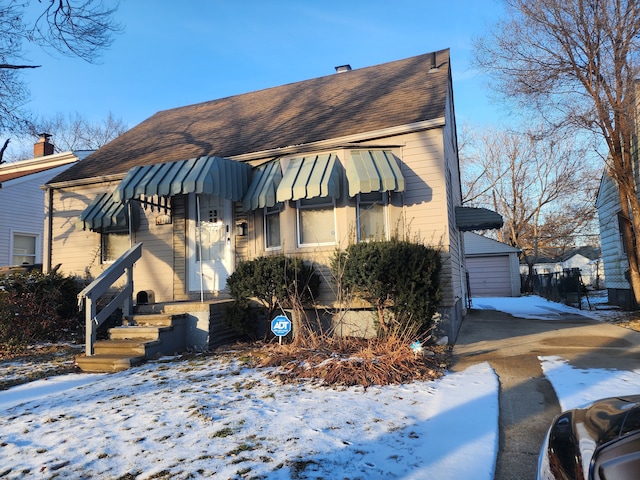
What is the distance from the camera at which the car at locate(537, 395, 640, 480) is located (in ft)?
5.25

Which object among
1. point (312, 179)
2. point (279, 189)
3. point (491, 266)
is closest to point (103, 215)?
point (279, 189)

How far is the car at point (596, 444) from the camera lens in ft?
5.25

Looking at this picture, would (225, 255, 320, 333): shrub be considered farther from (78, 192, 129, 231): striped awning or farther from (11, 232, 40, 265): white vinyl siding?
(11, 232, 40, 265): white vinyl siding

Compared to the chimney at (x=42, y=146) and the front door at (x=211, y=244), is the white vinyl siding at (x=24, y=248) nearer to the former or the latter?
the chimney at (x=42, y=146)

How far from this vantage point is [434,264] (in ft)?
24.0

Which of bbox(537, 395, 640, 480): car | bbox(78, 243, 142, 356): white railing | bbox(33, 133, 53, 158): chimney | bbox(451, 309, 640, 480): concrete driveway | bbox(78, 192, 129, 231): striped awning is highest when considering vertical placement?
bbox(33, 133, 53, 158): chimney

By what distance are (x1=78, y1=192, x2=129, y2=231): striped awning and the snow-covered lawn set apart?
497cm

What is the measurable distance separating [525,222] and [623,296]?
1931 centimetres

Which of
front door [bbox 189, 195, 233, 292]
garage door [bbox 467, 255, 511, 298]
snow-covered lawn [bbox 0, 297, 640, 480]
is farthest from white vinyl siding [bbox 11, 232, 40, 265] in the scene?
garage door [bbox 467, 255, 511, 298]

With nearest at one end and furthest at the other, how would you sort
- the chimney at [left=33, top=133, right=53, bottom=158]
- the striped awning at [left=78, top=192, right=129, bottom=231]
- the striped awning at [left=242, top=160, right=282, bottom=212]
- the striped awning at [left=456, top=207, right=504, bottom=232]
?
the striped awning at [left=242, top=160, right=282, bottom=212] < the striped awning at [left=78, top=192, right=129, bottom=231] < the striped awning at [left=456, top=207, right=504, bottom=232] < the chimney at [left=33, top=133, right=53, bottom=158]

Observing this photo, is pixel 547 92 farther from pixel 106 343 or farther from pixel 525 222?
pixel 525 222

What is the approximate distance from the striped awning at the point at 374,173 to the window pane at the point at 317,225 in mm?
990

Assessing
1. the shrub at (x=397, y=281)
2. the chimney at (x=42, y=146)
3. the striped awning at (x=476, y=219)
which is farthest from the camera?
the chimney at (x=42, y=146)

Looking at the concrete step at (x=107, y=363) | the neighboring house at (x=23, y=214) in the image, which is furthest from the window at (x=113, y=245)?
the neighboring house at (x=23, y=214)
